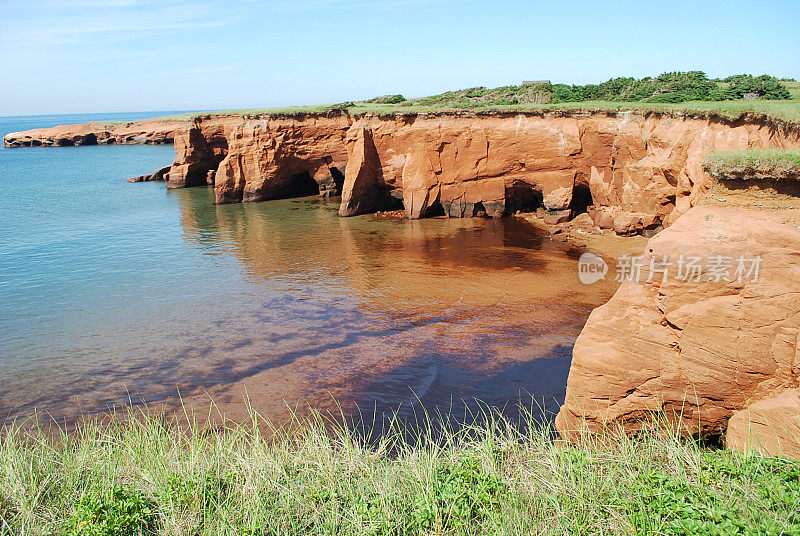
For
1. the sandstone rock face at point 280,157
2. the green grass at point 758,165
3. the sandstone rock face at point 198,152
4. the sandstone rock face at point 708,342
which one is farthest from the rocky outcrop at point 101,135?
the green grass at point 758,165

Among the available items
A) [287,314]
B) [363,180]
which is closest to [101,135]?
[363,180]

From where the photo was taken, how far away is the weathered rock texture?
15141mm

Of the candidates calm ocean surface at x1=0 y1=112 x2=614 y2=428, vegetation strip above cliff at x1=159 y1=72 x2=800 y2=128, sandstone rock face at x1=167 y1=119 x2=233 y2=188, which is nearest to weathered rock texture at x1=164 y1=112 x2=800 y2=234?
vegetation strip above cliff at x1=159 y1=72 x2=800 y2=128

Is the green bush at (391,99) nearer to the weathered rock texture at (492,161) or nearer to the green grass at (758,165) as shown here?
the weathered rock texture at (492,161)

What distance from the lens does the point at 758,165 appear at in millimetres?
5328

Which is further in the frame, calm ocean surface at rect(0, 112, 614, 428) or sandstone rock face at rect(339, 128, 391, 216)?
sandstone rock face at rect(339, 128, 391, 216)

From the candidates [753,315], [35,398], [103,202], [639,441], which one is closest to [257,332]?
[35,398]

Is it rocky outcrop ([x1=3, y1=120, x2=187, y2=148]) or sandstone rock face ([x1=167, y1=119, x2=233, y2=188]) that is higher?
rocky outcrop ([x1=3, y1=120, x2=187, y2=148])

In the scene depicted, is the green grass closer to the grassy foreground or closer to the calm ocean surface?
the grassy foreground

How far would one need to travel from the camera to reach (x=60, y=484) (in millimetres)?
4809

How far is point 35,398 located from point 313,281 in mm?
7106

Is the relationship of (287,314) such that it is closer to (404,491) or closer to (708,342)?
(404,491)

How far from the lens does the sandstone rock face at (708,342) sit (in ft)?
16.3

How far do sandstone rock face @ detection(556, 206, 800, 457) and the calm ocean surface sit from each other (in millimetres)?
2135
